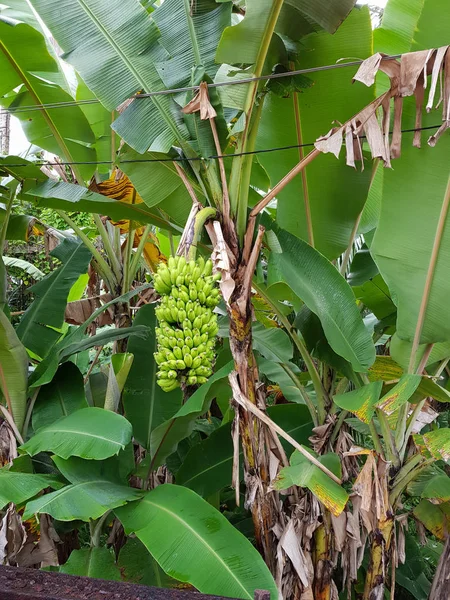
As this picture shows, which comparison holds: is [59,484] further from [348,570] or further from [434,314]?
[434,314]

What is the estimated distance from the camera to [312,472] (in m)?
1.45

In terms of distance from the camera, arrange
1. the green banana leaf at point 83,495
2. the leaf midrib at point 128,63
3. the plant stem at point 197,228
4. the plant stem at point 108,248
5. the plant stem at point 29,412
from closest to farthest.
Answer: the plant stem at point 197,228, the green banana leaf at point 83,495, the leaf midrib at point 128,63, the plant stem at point 29,412, the plant stem at point 108,248

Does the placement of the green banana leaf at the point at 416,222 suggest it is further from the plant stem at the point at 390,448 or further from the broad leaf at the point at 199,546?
the broad leaf at the point at 199,546

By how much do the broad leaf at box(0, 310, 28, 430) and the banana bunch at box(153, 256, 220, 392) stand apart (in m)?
1.09

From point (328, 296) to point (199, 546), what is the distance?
0.78 m

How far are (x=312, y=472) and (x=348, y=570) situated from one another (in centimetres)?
47

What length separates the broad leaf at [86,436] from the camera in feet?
4.95

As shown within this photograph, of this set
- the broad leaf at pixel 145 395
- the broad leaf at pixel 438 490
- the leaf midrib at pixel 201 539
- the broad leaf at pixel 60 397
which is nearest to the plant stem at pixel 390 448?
the broad leaf at pixel 438 490

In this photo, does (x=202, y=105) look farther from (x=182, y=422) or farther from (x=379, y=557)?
(x=379, y=557)

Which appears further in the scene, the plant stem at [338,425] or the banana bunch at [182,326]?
the plant stem at [338,425]

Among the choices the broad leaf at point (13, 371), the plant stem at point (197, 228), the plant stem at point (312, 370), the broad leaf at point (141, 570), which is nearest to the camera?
the plant stem at point (197, 228)

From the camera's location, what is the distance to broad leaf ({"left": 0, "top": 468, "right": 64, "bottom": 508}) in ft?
4.69

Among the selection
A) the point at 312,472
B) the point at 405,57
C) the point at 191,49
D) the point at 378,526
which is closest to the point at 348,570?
the point at 378,526

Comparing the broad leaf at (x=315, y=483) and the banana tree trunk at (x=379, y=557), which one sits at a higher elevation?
the broad leaf at (x=315, y=483)
